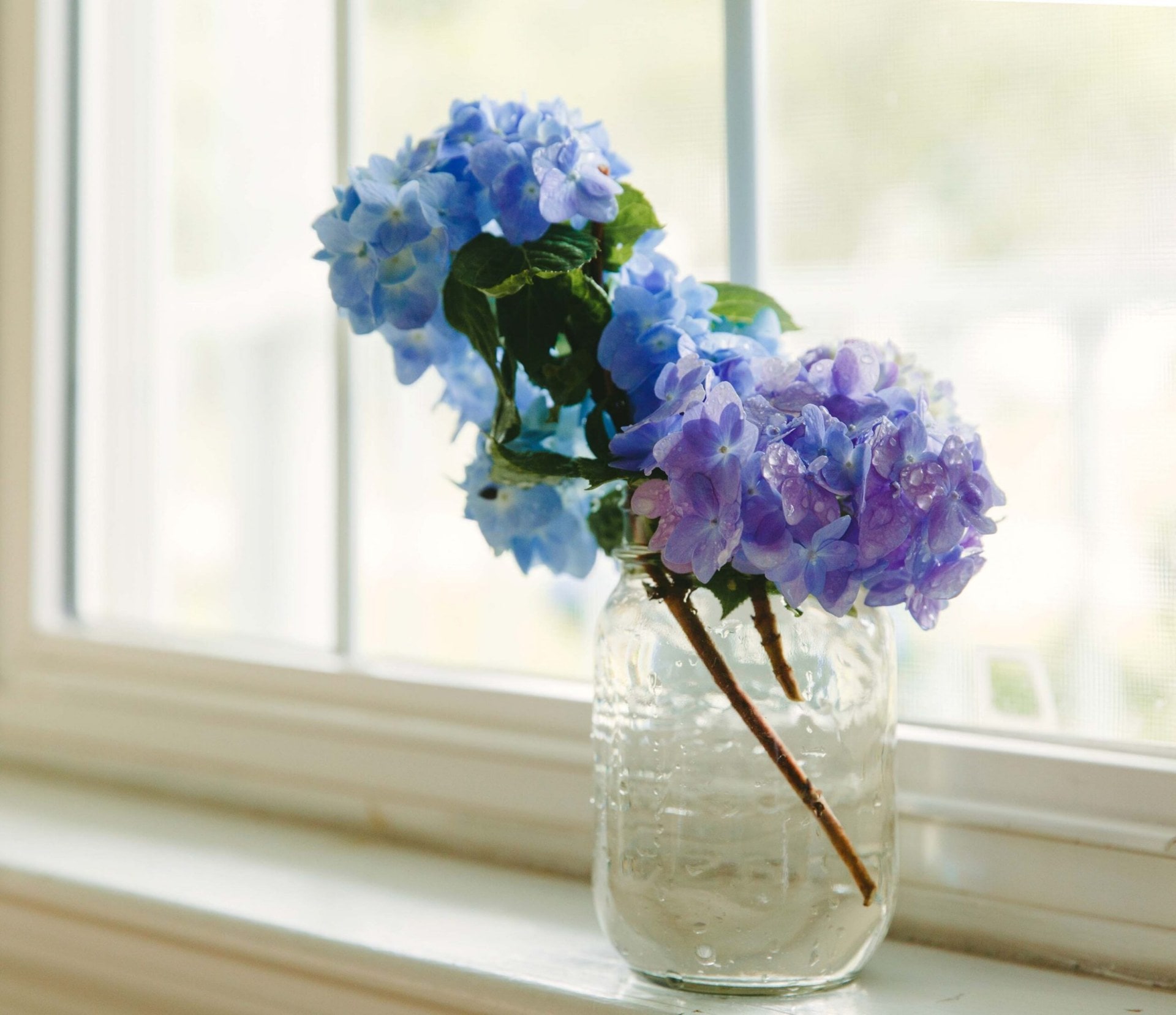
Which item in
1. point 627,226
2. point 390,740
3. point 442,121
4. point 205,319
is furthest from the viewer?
point 205,319

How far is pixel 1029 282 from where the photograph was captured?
2.35 feet

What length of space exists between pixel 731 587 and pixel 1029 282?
0.30 metres

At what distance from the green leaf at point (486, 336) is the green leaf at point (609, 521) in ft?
0.23

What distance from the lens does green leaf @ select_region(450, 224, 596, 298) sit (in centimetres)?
57

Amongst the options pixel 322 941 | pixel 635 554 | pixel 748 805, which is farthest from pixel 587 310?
pixel 322 941

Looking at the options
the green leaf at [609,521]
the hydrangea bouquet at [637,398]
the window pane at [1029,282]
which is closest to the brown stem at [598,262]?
the hydrangea bouquet at [637,398]

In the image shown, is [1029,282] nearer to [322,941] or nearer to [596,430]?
[596,430]

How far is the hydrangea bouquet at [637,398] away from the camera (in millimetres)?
514

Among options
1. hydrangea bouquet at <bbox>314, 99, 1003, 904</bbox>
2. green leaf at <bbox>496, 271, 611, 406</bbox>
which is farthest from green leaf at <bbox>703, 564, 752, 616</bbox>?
green leaf at <bbox>496, 271, 611, 406</bbox>

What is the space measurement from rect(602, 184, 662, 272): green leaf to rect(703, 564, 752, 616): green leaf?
0.17m

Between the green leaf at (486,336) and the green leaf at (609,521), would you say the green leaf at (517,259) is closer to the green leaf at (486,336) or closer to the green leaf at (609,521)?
the green leaf at (486,336)

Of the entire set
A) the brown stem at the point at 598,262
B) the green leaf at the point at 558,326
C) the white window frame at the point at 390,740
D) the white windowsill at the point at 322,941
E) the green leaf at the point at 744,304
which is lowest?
the white windowsill at the point at 322,941

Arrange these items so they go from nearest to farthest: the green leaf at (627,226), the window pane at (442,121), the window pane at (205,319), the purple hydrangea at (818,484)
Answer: the purple hydrangea at (818,484), the green leaf at (627,226), the window pane at (442,121), the window pane at (205,319)

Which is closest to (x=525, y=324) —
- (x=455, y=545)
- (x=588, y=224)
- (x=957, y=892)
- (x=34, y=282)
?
(x=588, y=224)
